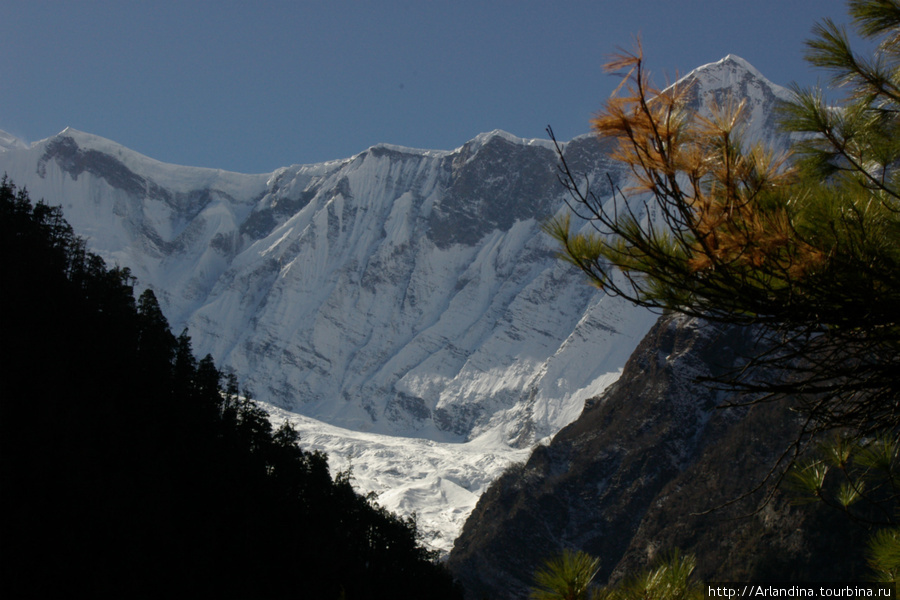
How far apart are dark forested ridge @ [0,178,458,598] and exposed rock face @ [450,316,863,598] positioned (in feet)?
90.7

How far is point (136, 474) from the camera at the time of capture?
26484 mm

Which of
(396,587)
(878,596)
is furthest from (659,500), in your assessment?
(878,596)

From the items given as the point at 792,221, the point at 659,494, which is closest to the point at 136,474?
the point at 792,221

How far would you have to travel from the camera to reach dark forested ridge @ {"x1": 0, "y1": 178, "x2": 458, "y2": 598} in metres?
22.7

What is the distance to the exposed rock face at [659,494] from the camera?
5388 cm

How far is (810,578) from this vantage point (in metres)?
50.4

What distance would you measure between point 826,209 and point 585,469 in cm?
9110

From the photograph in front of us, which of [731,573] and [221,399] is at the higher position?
[221,399]

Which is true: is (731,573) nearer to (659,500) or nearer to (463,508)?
(659,500)

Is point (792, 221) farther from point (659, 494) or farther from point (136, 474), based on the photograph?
point (659, 494)

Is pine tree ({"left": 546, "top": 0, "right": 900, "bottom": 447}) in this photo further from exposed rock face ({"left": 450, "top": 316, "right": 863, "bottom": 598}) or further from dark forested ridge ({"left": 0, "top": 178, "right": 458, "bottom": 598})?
exposed rock face ({"left": 450, "top": 316, "right": 863, "bottom": 598})

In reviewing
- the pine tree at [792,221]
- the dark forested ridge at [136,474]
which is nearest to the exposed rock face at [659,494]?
the dark forested ridge at [136,474]

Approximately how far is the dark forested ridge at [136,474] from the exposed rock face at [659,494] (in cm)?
2763

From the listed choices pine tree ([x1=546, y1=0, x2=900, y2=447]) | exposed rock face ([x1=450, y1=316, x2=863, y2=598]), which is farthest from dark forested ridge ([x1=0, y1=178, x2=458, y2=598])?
exposed rock face ([x1=450, y1=316, x2=863, y2=598])
